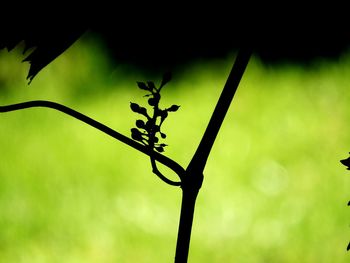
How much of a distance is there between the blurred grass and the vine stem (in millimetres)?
686

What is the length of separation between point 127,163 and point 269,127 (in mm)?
419

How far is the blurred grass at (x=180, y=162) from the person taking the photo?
1.19 m

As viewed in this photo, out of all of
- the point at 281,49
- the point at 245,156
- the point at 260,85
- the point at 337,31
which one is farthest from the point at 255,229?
the point at 337,31

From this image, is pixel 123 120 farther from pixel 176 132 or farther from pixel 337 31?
pixel 337 31

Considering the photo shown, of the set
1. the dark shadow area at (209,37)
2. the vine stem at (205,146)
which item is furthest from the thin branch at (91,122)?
the dark shadow area at (209,37)

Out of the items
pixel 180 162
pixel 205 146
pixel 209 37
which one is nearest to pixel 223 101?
pixel 205 146

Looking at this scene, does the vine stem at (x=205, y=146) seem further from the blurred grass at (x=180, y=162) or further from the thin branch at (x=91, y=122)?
the blurred grass at (x=180, y=162)

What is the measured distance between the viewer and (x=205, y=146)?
1.66ft

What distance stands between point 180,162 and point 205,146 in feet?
2.60

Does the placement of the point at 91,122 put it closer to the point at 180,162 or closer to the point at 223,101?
the point at 223,101

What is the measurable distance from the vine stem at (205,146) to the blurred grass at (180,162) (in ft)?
2.25

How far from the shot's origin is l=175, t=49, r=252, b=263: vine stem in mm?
499

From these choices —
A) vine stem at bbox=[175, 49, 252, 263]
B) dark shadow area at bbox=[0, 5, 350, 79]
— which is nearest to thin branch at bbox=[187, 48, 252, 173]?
vine stem at bbox=[175, 49, 252, 263]

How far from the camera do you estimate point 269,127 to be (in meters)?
1.37
